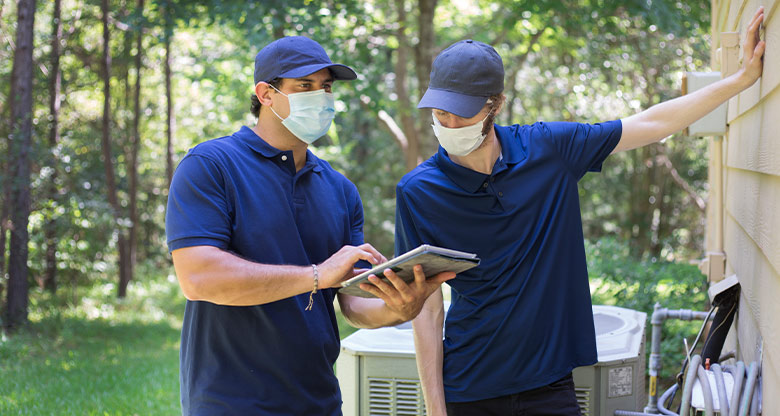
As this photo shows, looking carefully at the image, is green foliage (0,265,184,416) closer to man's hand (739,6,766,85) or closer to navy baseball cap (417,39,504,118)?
navy baseball cap (417,39,504,118)

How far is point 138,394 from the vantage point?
6375 mm

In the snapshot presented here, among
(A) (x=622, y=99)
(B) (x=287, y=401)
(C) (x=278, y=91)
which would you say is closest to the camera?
(B) (x=287, y=401)

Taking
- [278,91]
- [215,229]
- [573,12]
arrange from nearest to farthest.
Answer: [215,229], [278,91], [573,12]

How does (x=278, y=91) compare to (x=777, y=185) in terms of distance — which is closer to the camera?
(x=777, y=185)

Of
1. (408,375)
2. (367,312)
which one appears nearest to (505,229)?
(367,312)

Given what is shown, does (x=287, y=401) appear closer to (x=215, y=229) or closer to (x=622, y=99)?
(x=215, y=229)

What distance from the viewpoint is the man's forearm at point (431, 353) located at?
8.20ft

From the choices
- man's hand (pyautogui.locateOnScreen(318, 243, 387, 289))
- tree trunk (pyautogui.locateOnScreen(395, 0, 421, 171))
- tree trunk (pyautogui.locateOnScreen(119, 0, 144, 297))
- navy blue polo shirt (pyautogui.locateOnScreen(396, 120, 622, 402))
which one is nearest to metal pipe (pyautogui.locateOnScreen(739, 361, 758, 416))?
navy blue polo shirt (pyautogui.locateOnScreen(396, 120, 622, 402))

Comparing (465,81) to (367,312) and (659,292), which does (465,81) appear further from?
(659,292)

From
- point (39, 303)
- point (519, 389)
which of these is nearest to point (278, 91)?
point (519, 389)

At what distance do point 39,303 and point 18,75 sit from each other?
431 cm

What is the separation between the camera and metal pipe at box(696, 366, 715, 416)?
2.20 metres

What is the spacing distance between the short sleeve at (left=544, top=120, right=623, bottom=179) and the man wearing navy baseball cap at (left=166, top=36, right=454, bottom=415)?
675mm

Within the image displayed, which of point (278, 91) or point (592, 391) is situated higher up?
point (278, 91)
